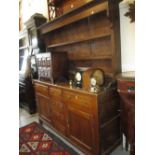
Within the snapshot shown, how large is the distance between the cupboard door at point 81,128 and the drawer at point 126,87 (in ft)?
1.64

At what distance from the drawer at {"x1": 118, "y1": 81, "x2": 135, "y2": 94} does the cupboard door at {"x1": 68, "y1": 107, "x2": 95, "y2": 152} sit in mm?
500

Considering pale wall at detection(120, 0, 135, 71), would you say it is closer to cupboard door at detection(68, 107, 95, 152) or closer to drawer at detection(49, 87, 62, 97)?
cupboard door at detection(68, 107, 95, 152)

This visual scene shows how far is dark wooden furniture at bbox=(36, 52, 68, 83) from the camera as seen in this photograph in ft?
8.30

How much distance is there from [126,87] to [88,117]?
609mm

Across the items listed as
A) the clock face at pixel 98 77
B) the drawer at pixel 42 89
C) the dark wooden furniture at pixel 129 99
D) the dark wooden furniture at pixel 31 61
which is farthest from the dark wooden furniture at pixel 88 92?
the dark wooden furniture at pixel 31 61

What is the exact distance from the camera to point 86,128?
1941 mm

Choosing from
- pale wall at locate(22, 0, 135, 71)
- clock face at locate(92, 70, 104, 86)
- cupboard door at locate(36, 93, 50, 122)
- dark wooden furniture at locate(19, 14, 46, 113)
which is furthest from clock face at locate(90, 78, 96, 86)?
dark wooden furniture at locate(19, 14, 46, 113)

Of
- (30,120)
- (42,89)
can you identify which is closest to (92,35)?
(42,89)

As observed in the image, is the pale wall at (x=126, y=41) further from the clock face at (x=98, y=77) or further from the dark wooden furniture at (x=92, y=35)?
the clock face at (x=98, y=77)

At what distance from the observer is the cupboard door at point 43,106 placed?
2.77 meters

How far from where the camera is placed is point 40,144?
7.91 ft
